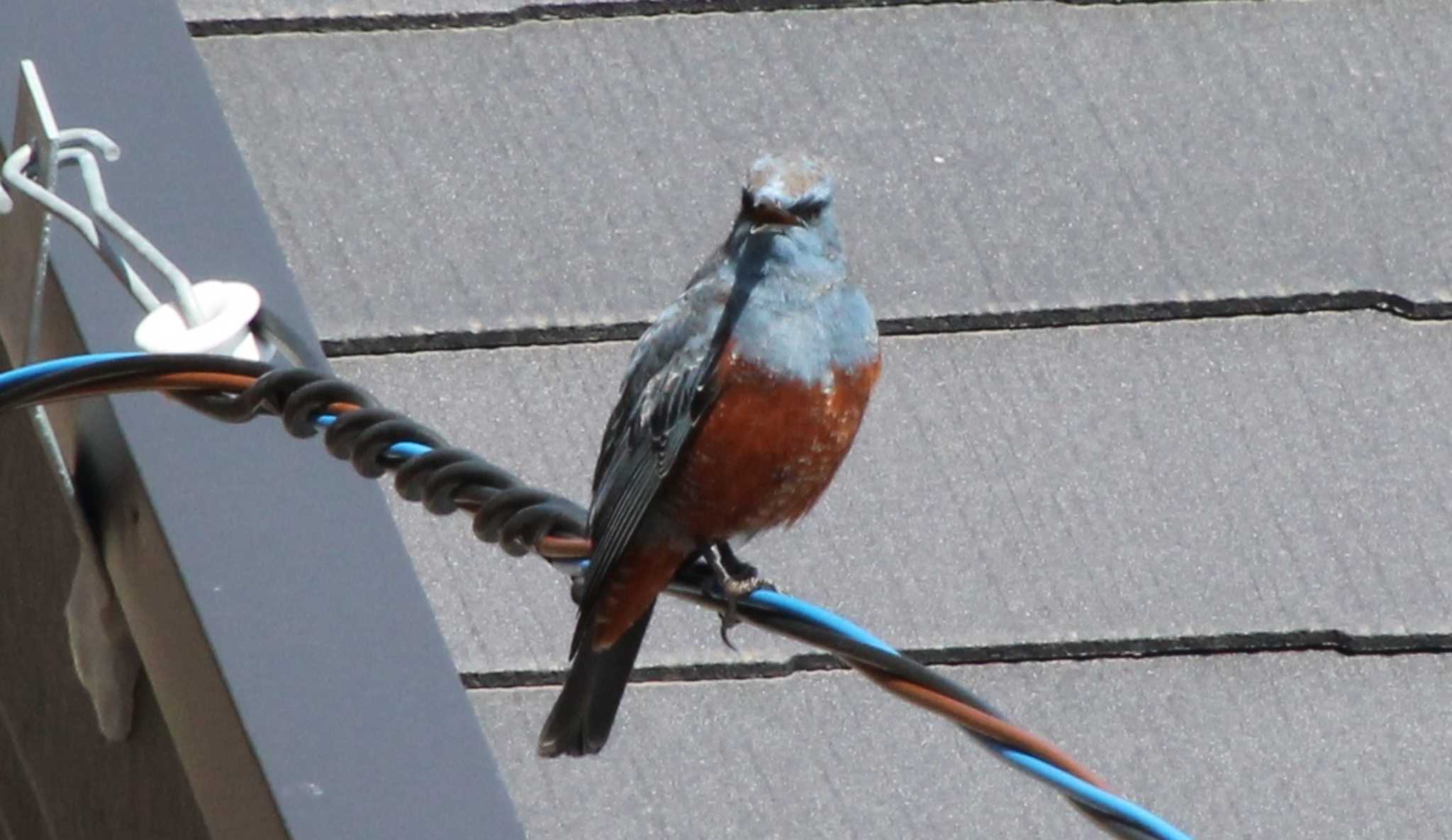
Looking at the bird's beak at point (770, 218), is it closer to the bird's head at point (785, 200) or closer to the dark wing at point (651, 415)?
the bird's head at point (785, 200)

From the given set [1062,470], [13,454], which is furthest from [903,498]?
[13,454]

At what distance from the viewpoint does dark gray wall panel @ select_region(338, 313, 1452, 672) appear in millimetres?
2520

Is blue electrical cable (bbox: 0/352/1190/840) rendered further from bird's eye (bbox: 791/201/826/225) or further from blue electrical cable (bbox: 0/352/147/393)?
bird's eye (bbox: 791/201/826/225)

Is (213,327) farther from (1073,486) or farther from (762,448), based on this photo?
(1073,486)

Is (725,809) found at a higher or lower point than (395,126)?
lower

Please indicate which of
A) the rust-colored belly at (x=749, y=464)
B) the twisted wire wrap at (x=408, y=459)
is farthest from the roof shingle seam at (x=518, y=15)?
the twisted wire wrap at (x=408, y=459)

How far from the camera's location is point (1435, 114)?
112 inches

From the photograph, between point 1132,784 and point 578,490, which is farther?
point 578,490

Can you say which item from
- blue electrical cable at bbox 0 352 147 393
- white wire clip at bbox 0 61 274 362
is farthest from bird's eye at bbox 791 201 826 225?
blue electrical cable at bbox 0 352 147 393

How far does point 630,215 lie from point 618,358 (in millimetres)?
158

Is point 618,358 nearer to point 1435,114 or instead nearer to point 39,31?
point 39,31

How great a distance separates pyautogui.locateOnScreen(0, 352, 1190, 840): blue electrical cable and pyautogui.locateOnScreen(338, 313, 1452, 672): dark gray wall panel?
0.37 m

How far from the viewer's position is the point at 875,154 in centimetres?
277

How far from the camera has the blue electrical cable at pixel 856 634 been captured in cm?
163
